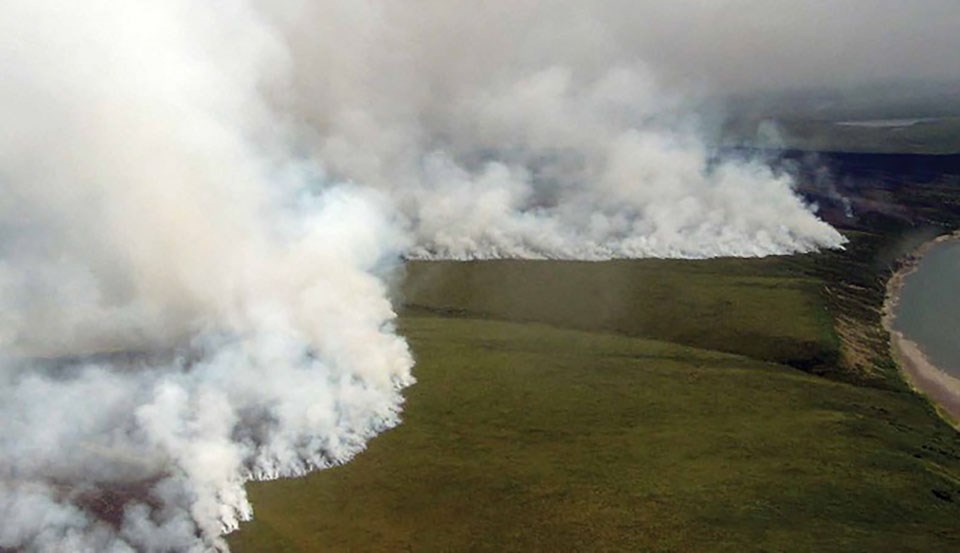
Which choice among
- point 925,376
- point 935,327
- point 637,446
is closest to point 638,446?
point 637,446

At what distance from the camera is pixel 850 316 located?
174m

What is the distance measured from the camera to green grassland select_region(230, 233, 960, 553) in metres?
77.7

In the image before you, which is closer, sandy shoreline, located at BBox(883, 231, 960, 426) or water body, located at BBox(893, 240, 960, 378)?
sandy shoreline, located at BBox(883, 231, 960, 426)

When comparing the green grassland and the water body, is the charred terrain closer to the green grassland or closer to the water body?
the green grassland

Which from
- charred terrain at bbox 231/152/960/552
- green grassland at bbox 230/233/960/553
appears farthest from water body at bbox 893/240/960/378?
green grassland at bbox 230/233/960/553

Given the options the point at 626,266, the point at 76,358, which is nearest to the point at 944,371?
the point at 626,266

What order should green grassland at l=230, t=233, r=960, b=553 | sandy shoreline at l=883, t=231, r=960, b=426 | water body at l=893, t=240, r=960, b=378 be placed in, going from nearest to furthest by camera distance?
green grassland at l=230, t=233, r=960, b=553
sandy shoreline at l=883, t=231, r=960, b=426
water body at l=893, t=240, r=960, b=378

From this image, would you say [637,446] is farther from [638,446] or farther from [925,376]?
[925,376]

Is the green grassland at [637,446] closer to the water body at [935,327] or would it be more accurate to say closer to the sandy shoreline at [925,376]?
the sandy shoreline at [925,376]

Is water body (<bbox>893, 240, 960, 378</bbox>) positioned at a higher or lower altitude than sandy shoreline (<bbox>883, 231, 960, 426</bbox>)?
higher

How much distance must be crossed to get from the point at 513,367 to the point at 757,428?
36670mm

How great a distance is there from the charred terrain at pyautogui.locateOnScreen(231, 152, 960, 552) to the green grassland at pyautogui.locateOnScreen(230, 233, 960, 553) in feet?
0.98

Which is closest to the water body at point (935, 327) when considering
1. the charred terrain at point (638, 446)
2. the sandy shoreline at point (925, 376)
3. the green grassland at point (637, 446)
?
the sandy shoreline at point (925, 376)

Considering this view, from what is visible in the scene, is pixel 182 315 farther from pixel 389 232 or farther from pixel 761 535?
pixel 389 232
